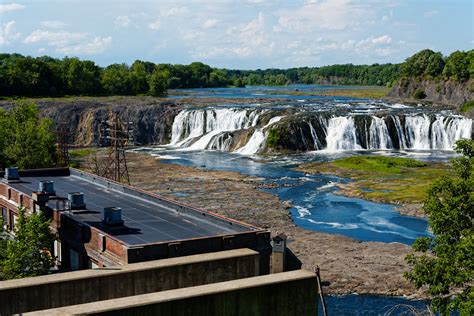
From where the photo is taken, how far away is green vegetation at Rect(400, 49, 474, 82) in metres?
133

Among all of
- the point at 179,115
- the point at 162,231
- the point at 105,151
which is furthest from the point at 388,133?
the point at 162,231

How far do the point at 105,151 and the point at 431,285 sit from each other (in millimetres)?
74263

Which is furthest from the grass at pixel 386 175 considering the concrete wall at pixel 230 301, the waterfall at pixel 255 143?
the concrete wall at pixel 230 301

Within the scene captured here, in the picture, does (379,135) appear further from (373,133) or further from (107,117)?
(107,117)

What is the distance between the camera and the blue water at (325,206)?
46094mm

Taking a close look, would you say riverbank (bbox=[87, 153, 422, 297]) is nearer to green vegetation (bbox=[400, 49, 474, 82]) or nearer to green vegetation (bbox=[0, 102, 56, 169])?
green vegetation (bbox=[0, 102, 56, 169])

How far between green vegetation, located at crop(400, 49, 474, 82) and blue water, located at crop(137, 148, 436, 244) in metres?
64.5

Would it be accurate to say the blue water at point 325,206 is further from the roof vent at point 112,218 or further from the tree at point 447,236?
the roof vent at point 112,218

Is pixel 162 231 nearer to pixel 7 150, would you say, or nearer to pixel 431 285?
pixel 431 285

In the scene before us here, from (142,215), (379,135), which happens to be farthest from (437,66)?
(142,215)

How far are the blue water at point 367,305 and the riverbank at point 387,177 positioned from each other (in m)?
19.5

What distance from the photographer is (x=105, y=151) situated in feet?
307

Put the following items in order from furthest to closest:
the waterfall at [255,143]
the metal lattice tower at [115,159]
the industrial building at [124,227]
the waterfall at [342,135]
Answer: the waterfall at [342,135] → the waterfall at [255,143] → the metal lattice tower at [115,159] → the industrial building at [124,227]

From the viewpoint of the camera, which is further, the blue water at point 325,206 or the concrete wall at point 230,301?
the blue water at point 325,206
